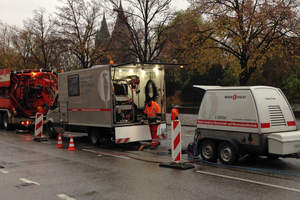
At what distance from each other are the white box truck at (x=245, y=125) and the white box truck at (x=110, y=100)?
357 centimetres

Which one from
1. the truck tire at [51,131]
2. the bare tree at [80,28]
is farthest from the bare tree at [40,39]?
the truck tire at [51,131]

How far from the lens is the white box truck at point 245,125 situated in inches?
304

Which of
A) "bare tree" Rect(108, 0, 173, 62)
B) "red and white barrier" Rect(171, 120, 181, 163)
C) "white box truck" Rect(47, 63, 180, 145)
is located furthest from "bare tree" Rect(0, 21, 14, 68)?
"red and white barrier" Rect(171, 120, 181, 163)

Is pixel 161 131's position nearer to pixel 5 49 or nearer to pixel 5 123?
pixel 5 123

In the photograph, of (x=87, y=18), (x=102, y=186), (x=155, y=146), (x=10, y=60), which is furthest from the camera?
(x=10, y=60)

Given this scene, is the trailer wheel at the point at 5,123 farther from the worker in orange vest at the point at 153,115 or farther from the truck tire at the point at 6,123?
the worker in orange vest at the point at 153,115

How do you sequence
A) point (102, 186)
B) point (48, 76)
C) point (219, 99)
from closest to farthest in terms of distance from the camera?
1. point (102, 186)
2. point (219, 99)
3. point (48, 76)

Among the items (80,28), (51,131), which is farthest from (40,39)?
(51,131)

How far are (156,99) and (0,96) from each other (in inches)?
474

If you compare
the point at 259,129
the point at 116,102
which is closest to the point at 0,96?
the point at 116,102

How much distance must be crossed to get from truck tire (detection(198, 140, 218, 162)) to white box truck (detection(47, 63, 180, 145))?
3450 millimetres

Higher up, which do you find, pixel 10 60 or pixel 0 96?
pixel 10 60

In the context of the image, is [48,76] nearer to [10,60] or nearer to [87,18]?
[87,18]

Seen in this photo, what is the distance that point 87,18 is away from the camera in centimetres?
3067
